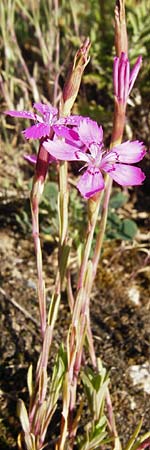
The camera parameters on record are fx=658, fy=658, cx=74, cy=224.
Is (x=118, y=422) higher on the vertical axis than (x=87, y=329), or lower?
lower

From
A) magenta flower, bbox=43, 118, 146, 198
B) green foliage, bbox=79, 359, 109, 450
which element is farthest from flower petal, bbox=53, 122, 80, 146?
green foliage, bbox=79, 359, 109, 450

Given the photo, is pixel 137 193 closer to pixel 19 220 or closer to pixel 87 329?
pixel 19 220

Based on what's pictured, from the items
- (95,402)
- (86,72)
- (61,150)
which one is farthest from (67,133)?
(86,72)

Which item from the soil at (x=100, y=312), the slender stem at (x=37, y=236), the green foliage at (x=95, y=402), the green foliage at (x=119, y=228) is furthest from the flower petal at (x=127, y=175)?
the green foliage at (x=119, y=228)

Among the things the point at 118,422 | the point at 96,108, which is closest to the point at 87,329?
the point at 118,422

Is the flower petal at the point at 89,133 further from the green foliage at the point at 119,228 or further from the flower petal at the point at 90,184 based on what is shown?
the green foliage at the point at 119,228

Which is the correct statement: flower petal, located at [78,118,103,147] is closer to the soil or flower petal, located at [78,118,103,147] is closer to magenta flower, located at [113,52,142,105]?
magenta flower, located at [113,52,142,105]
